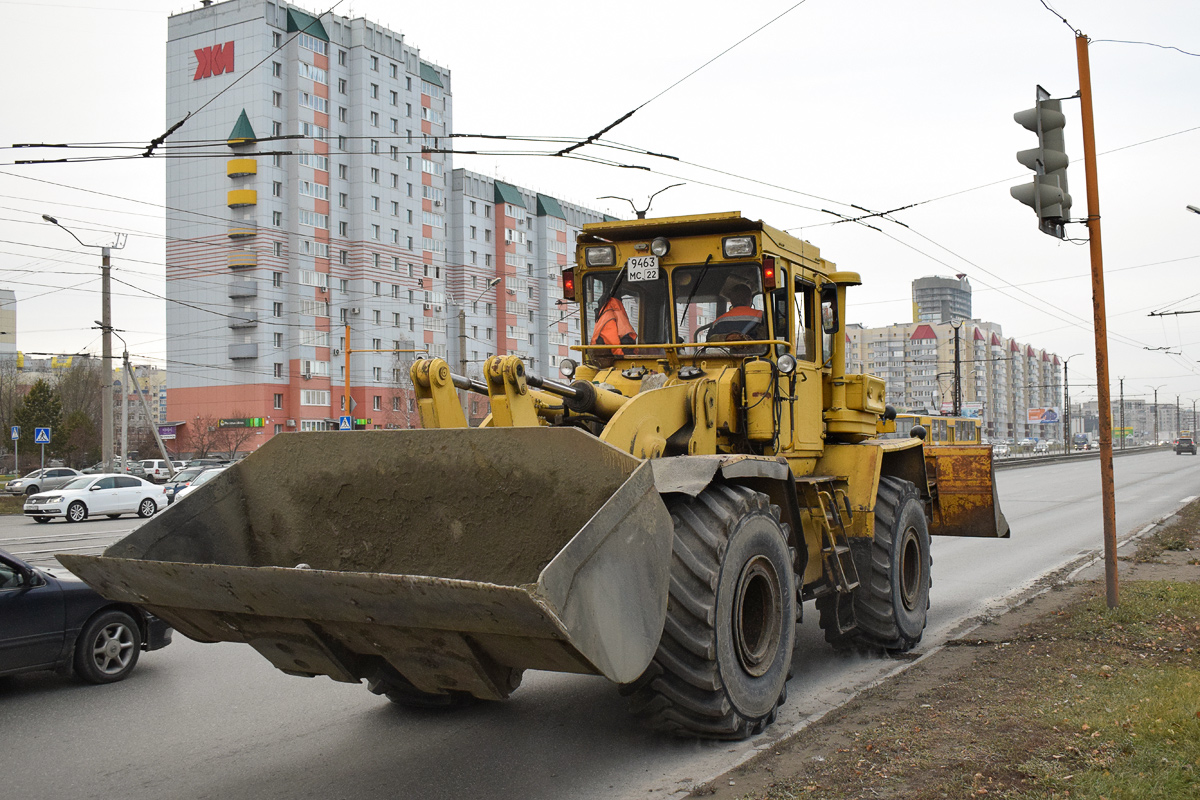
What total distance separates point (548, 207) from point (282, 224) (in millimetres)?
27934

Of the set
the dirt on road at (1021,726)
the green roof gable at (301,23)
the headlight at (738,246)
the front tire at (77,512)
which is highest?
the green roof gable at (301,23)

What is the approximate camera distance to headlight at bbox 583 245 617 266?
7.86 m

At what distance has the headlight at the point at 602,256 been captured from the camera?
786 centimetres

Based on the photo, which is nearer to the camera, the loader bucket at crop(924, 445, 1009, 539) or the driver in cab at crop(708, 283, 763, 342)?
the driver in cab at crop(708, 283, 763, 342)

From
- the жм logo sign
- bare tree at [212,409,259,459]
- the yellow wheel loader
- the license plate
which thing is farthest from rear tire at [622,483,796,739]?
the жм logo sign

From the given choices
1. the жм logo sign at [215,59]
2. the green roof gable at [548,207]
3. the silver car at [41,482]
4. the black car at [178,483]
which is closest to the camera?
the black car at [178,483]

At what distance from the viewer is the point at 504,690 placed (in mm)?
4863

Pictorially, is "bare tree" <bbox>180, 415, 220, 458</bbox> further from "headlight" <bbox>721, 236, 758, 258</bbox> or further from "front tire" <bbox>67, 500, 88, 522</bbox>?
"headlight" <bbox>721, 236, 758, 258</bbox>

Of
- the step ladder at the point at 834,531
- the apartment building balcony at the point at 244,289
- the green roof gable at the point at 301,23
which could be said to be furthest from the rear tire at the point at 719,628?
the green roof gable at the point at 301,23

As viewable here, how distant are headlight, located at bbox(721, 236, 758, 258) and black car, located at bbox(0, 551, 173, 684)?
→ 522cm

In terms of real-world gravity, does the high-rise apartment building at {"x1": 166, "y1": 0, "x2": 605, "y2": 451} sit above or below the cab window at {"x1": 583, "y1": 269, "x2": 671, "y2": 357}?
above

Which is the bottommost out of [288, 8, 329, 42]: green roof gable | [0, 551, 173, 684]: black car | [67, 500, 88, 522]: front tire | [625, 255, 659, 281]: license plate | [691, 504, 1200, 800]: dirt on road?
[67, 500, 88, 522]: front tire

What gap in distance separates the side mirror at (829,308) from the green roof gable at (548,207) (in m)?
81.1

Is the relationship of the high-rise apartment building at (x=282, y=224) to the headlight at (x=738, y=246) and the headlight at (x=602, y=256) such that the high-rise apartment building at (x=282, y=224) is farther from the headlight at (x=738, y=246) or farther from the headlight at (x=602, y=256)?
the headlight at (x=738, y=246)
